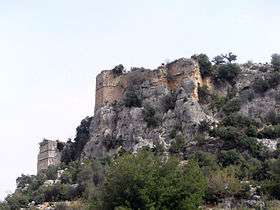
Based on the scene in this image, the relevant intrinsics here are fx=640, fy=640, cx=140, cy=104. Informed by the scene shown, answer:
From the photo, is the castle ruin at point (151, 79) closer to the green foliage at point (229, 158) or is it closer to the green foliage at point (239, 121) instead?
the green foliage at point (239, 121)

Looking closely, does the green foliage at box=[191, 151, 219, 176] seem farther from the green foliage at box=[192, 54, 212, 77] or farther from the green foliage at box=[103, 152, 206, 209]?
the green foliage at box=[192, 54, 212, 77]

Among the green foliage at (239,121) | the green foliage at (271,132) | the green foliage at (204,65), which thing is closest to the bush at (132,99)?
the green foliage at (204,65)

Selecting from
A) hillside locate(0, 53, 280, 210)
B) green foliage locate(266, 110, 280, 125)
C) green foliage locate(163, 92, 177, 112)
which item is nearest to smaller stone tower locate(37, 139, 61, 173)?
hillside locate(0, 53, 280, 210)

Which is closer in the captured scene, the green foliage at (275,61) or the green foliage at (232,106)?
the green foliage at (232,106)

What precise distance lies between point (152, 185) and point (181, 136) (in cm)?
2089

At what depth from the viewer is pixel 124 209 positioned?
91.3 ft

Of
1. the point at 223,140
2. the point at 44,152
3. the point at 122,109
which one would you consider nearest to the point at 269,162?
the point at 223,140

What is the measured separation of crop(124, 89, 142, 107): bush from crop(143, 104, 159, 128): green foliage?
1370 mm

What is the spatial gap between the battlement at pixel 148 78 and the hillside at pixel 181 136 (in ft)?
0.30

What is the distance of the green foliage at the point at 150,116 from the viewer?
5341 cm

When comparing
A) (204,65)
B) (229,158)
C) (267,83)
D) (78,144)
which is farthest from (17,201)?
(267,83)

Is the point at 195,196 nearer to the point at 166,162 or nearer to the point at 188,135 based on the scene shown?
the point at 166,162

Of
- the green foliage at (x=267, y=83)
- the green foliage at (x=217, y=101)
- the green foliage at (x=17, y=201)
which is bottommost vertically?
the green foliage at (x=17, y=201)

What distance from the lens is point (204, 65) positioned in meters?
57.1
